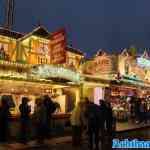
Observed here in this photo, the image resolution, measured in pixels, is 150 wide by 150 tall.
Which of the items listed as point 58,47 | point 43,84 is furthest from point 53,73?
point 58,47

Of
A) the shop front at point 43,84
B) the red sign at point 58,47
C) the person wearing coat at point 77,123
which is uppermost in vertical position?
the red sign at point 58,47

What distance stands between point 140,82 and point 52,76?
1275 centimetres

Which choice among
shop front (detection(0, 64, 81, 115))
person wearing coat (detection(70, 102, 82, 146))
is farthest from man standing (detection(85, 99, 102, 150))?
shop front (detection(0, 64, 81, 115))

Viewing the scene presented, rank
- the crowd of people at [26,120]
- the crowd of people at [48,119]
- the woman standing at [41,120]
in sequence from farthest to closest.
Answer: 1. the woman standing at [41,120]
2. the crowd of people at [26,120]
3. the crowd of people at [48,119]

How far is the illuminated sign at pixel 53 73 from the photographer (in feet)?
68.5

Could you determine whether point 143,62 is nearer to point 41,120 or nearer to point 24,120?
point 41,120

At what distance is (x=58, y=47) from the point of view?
2234cm

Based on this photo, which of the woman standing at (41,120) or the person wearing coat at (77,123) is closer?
the person wearing coat at (77,123)

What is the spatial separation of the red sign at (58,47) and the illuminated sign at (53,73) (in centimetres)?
59

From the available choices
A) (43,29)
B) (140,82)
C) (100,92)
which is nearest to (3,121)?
(43,29)

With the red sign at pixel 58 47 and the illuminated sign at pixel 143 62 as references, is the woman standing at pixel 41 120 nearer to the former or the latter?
the red sign at pixel 58 47

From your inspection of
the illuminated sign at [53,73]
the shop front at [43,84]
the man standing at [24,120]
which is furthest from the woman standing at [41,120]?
the illuminated sign at [53,73]

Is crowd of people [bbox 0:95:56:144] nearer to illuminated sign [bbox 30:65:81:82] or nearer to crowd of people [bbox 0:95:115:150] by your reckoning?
crowd of people [bbox 0:95:115:150]

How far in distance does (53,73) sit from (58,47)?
160cm
